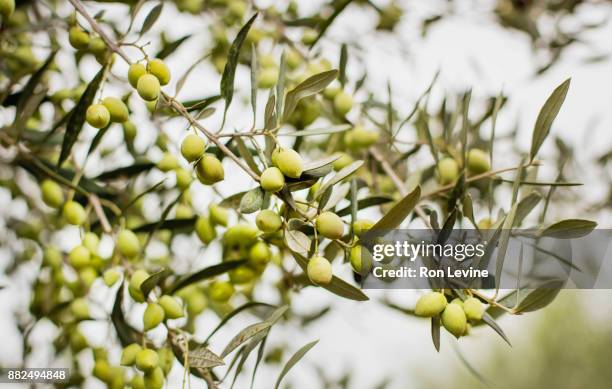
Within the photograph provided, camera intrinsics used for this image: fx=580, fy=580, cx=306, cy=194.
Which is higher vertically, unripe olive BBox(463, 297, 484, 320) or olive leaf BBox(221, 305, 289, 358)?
unripe olive BBox(463, 297, 484, 320)

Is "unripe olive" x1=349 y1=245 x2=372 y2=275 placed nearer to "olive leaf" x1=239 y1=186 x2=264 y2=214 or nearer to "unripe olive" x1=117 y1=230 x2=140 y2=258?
"olive leaf" x1=239 y1=186 x2=264 y2=214

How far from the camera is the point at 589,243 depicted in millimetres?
1110

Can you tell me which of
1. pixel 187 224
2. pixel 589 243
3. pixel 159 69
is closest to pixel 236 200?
pixel 187 224

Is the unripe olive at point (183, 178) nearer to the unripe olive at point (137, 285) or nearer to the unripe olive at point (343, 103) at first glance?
the unripe olive at point (137, 285)

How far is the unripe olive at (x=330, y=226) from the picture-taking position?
0.63 metres

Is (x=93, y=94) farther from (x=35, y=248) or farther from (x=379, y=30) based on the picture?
(x=379, y=30)

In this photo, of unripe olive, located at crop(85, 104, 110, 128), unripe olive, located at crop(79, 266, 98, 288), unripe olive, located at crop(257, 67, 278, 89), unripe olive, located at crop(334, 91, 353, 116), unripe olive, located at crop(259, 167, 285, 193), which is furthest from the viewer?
unripe olive, located at crop(257, 67, 278, 89)

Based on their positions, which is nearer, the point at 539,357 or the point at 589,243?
the point at 589,243

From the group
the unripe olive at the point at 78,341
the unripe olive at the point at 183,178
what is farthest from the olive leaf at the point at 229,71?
the unripe olive at the point at 78,341

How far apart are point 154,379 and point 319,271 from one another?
30 centimetres

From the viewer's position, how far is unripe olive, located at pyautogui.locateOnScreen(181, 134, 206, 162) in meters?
0.64

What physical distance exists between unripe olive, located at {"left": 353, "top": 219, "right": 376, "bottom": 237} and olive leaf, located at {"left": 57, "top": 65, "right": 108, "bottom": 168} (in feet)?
1.30

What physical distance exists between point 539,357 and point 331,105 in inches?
369

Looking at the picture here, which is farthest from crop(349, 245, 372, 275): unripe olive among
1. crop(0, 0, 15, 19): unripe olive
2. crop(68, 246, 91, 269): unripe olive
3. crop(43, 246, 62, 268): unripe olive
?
crop(43, 246, 62, 268): unripe olive
